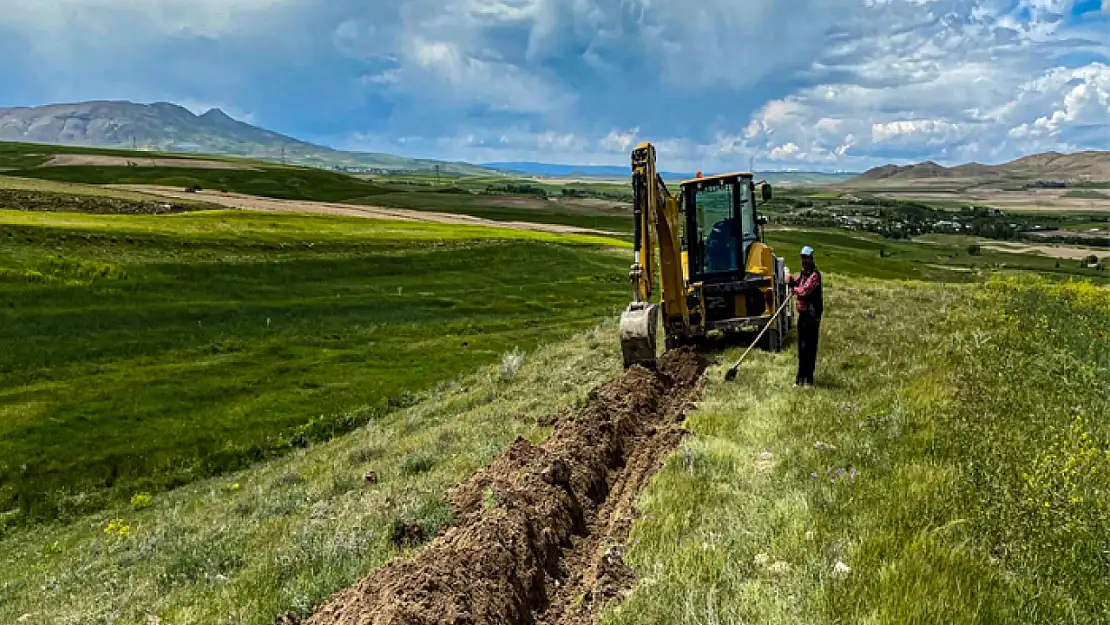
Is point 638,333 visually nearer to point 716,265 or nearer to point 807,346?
point 807,346

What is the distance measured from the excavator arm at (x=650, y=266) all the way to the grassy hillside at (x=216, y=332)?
13.8 meters

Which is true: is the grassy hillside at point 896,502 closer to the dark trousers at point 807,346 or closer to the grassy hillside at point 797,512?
the grassy hillside at point 797,512

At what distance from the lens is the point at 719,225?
732 inches

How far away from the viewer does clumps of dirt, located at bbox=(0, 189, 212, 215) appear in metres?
56.5

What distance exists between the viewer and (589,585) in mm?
6602

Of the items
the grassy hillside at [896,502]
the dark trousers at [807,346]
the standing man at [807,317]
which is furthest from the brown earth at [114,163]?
the grassy hillside at [896,502]

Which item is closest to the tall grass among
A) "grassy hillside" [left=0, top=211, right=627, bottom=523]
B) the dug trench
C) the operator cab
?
the dug trench

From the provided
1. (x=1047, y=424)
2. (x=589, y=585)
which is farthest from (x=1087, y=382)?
(x=589, y=585)

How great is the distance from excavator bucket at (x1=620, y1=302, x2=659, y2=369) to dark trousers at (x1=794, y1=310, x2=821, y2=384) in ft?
9.35

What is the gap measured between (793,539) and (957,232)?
511 feet

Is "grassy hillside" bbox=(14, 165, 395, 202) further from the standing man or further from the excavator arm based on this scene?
the standing man

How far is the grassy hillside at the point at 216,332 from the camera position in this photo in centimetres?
2236

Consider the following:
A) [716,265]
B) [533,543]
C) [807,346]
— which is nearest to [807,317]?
[807,346]

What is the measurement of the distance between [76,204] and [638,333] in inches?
2501
